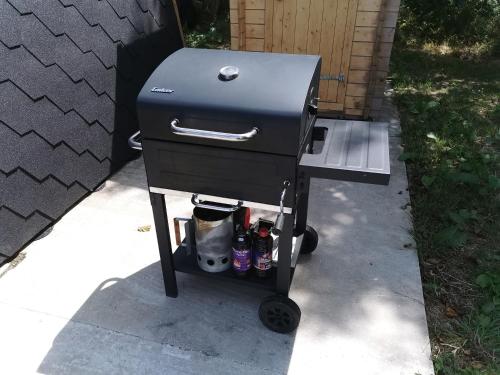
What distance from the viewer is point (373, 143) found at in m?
1.73

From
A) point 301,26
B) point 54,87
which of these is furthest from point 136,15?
point 301,26

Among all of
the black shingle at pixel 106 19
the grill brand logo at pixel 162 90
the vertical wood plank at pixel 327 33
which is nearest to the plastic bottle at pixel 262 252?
the grill brand logo at pixel 162 90

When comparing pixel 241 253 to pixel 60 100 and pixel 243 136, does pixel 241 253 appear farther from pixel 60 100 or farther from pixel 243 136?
pixel 60 100

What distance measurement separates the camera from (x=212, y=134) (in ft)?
4.77

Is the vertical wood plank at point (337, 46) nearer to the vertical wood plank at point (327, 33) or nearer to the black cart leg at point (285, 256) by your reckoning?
the vertical wood plank at point (327, 33)

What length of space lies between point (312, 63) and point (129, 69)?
2.40 metres

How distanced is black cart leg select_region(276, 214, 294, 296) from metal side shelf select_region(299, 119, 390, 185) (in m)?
0.26

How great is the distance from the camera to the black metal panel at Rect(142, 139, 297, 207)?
1.57 m

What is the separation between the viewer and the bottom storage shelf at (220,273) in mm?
2006

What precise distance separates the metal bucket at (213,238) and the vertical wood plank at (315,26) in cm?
273

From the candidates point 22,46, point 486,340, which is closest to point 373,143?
point 486,340

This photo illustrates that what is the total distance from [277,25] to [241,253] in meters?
2.90

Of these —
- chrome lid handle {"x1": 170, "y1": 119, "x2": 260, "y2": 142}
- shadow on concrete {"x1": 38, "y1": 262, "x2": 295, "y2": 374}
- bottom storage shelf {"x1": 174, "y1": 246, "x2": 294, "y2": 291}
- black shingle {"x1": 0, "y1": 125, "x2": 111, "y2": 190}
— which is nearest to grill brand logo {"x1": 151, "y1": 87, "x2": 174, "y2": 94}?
chrome lid handle {"x1": 170, "y1": 119, "x2": 260, "y2": 142}

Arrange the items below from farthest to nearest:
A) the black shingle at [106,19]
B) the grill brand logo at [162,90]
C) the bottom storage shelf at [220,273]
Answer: the black shingle at [106,19] → the bottom storage shelf at [220,273] → the grill brand logo at [162,90]
